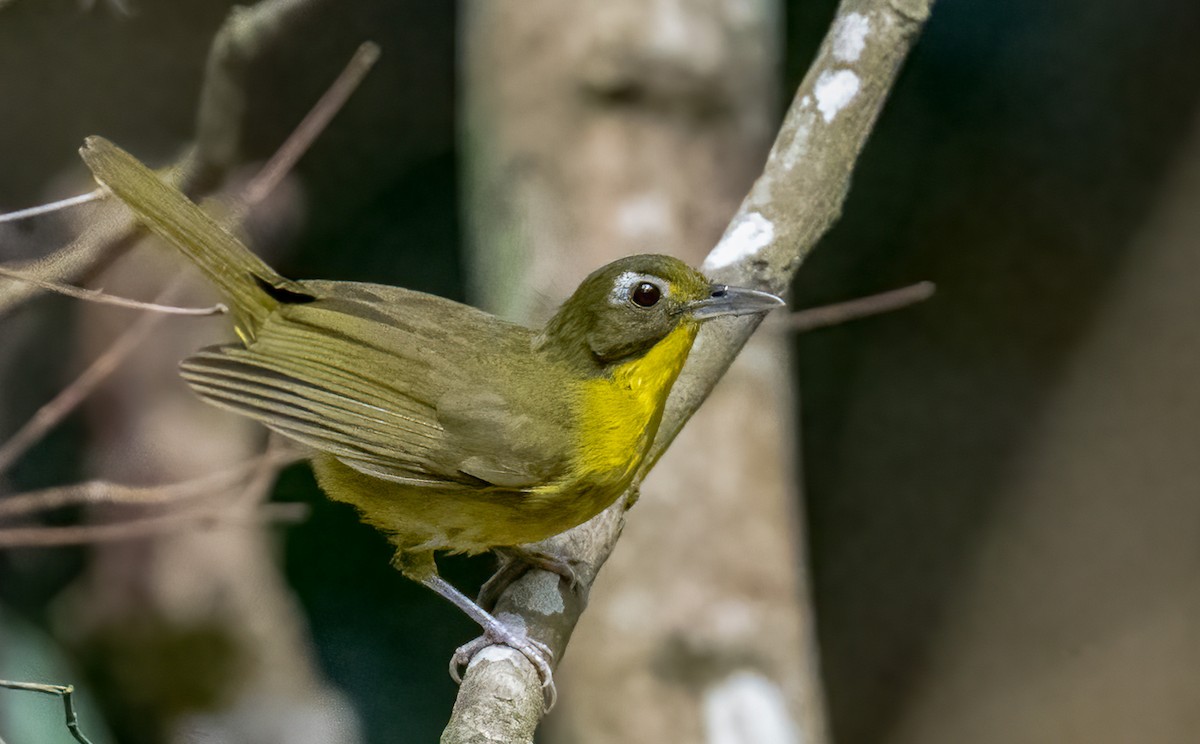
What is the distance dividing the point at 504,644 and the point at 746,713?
169cm

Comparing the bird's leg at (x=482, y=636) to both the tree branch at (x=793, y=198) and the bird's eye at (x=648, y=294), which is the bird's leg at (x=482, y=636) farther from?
the bird's eye at (x=648, y=294)

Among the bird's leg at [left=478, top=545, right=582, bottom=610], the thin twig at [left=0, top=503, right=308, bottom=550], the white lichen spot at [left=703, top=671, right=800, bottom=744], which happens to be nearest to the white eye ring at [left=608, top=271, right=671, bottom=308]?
the bird's leg at [left=478, top=545, right=582, bottom=610]

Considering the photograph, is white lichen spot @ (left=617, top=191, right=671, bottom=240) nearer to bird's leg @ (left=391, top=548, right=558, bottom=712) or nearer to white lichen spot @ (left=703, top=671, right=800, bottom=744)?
Answer: white lichen spot @ (left=703, top=671, right=800, bottom=744)

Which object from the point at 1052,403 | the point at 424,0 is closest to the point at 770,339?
the point at 1052,403

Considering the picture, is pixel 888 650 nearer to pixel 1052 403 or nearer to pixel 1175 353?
pixel 1052 403

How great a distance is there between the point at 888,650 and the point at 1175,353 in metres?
1.89

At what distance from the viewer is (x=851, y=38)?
10.7ft

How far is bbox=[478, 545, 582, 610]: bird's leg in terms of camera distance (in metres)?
2.74

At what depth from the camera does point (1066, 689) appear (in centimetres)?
542

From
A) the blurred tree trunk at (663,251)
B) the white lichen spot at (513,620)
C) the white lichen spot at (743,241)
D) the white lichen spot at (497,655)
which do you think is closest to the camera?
the white lichen spot at (497,655)

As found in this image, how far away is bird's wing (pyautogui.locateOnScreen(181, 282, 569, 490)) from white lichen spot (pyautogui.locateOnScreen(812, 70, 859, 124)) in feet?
3.27

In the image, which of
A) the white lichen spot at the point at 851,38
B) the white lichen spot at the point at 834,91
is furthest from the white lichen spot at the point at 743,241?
the white lichen spot at the point at 851,38

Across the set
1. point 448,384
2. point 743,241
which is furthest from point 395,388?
point 743,241

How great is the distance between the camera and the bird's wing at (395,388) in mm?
2633
